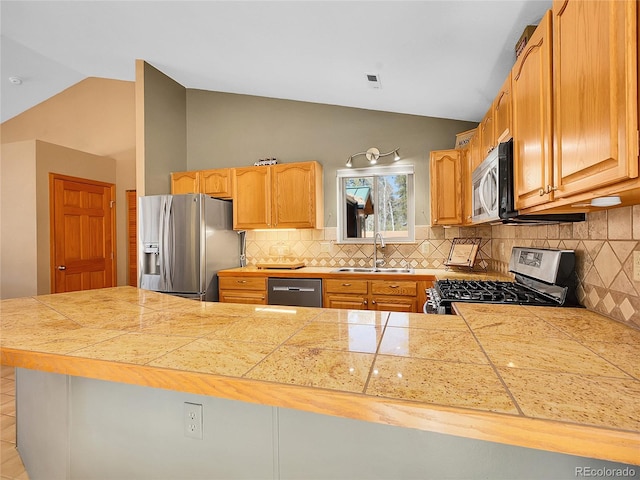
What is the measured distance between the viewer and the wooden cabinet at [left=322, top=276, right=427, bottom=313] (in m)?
3.02

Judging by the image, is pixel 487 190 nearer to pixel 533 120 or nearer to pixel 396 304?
pixel 533 120

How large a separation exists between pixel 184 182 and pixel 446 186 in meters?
3.06

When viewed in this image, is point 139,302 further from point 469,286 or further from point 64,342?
point 469,286

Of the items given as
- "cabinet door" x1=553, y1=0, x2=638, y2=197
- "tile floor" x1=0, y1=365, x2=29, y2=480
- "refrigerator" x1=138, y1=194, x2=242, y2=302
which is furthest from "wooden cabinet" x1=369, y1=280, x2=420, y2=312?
"tile floor" x1=0, y1=365, x2=29, y2=480

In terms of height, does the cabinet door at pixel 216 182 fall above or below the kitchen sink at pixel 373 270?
above

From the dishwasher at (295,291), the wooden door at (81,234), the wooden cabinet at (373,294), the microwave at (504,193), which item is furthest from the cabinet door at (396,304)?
the wooden door at (81,234)

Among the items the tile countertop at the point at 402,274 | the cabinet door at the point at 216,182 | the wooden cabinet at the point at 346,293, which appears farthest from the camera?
the cabinet door at the point at 216,182

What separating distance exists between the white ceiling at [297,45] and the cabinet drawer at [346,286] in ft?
6.15

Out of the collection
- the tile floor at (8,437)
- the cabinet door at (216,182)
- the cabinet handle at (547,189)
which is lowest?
the tile floor at (8,437)

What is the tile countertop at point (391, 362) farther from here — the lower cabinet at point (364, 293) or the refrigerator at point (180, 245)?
the refrigerator at point (180, 245)

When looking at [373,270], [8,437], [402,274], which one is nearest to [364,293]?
[402,274]

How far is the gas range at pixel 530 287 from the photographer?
1674 millimetres

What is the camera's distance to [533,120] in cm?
144

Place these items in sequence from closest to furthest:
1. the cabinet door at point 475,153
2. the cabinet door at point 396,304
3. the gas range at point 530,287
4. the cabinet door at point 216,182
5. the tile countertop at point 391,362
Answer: the tile countertop at point 391,362, the gas range at point 530,287, the cabinet door at point 475,153, the cabinet door at point 396,304, the cabinet door at point 216,182
